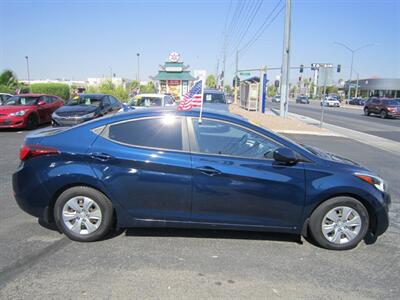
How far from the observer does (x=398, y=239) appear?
14.3 feet

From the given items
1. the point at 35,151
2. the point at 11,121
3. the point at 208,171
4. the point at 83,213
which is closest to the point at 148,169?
the point at 208,171

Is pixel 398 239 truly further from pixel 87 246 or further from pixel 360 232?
pixel 87 246

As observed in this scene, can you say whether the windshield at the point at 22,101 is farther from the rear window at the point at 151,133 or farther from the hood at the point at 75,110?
the rear window at the point at 151,133

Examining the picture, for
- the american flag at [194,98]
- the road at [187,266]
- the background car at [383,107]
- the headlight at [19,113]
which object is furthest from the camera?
the background car at [383,107]

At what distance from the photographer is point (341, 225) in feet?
12.9

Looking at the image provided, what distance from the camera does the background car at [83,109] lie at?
12523 mm

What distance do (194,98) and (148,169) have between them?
4.60 ft

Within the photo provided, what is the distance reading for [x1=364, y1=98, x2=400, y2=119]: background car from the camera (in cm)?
2838

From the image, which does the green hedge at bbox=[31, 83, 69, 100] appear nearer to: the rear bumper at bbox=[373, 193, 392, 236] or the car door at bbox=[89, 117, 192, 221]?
the car door at bbox=[89, 117, 192, 221]

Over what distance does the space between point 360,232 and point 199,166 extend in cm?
201

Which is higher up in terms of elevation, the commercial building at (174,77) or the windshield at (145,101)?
the commercial building at (174,77)

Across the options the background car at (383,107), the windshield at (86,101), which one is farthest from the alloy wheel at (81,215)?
the background car at (383,107)

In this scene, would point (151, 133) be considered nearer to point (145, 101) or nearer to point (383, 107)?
point (145, 101)

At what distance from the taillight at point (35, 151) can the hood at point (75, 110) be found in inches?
363
